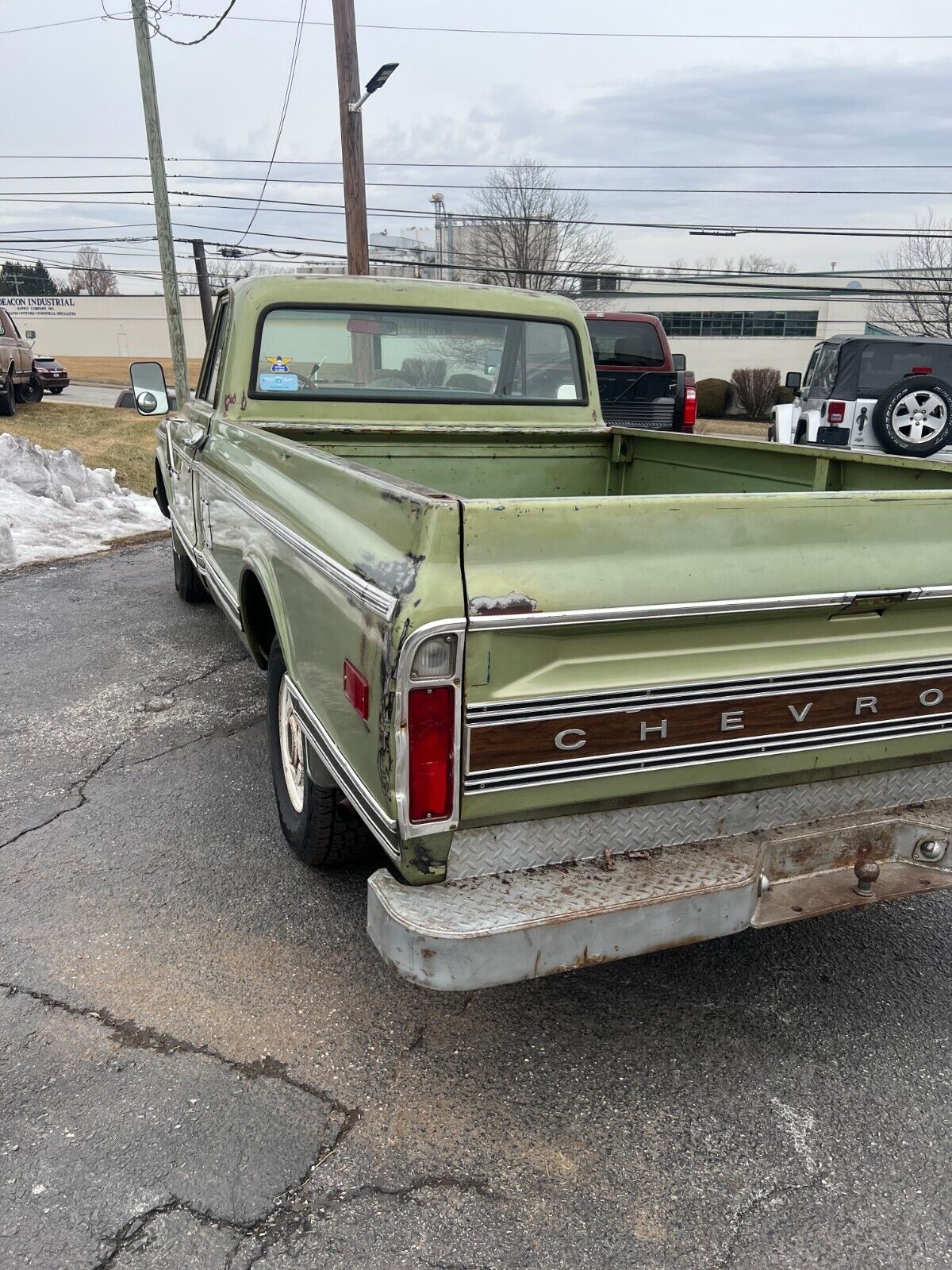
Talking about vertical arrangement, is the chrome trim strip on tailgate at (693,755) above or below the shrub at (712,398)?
above

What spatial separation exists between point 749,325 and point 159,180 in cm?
3653

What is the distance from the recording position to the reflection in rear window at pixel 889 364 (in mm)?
11180

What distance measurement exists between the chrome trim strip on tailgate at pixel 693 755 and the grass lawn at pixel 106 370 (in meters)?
36.5

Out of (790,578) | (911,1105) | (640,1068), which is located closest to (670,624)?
(790,578)

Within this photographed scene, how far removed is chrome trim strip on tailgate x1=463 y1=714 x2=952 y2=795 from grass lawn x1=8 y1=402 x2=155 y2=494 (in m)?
10.4

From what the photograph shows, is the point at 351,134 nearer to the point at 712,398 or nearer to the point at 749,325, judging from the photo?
the point at 712,398

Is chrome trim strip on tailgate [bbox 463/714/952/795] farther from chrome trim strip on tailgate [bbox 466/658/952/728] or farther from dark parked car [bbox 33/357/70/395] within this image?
dark parked car [bbox 33/357/70/395]

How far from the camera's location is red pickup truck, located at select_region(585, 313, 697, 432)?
11.9 metres

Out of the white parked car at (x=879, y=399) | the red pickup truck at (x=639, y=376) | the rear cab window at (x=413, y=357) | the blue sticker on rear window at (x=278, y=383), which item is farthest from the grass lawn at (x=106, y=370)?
the blue sticker on rear window at (x=278, y=383)

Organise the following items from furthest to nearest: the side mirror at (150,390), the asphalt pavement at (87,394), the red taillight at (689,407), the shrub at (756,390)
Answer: the shrub at (756,390) → the asphalt pavement at (87,394) → the red taillight at (689,407) → the side mirror at (150,390)

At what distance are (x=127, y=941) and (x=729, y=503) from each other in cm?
220

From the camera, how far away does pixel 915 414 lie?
35.3 ft

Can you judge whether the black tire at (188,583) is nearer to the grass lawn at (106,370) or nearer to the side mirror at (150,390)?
the side mirror at (150,390)

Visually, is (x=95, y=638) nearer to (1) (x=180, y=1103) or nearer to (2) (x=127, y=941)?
(2) (x=127, y=941)
